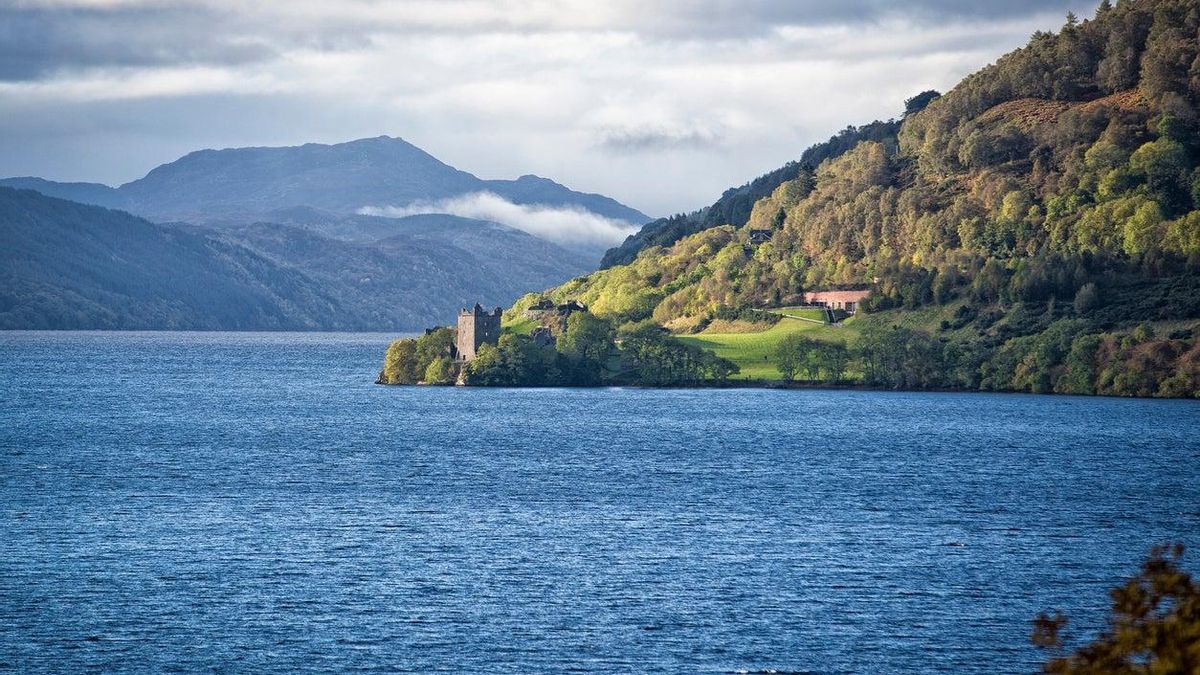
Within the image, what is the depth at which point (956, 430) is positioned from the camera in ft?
425

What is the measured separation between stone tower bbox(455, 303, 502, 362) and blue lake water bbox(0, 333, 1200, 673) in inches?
1764

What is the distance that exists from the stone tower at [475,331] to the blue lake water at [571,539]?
44.8 metres

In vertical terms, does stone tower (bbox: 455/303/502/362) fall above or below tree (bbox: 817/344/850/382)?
above

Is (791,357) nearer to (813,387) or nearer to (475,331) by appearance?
(813,387)

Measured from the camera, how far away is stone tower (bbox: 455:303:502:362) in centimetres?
17925

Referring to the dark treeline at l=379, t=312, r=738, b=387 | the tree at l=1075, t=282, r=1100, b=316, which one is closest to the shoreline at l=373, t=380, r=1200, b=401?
the dark treeline at l=379, t=312, r=738, b=387

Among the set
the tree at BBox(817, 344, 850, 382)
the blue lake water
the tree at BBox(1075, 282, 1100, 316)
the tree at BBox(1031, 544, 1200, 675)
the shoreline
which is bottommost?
the blue lake water

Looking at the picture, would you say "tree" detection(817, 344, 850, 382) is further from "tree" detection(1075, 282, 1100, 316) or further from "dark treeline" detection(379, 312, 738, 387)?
"tree" detection(1075, 282, 1100, 316)

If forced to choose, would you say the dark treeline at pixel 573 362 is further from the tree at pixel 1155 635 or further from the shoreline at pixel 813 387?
the tree at pixel 1155 635

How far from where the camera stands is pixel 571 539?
228 feet

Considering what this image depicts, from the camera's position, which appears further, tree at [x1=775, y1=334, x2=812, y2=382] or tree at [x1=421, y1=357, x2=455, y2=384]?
tree at [x1=421, y1=357, x2=455, y2=384]

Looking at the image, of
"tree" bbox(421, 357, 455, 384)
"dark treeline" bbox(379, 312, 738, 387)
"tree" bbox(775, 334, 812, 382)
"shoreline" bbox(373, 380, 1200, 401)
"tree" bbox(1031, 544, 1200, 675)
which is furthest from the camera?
"tree" bbox(421, 357, 455, 384)

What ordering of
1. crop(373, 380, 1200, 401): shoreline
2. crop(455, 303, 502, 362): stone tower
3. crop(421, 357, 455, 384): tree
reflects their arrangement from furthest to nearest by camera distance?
crop(421, 357, 455, 384): tree < crop(455, 303, 502, 362): stone tower < crop(373, 380, 1200, 401): shoreline

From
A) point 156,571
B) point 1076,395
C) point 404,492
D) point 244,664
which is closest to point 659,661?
point 244,664
